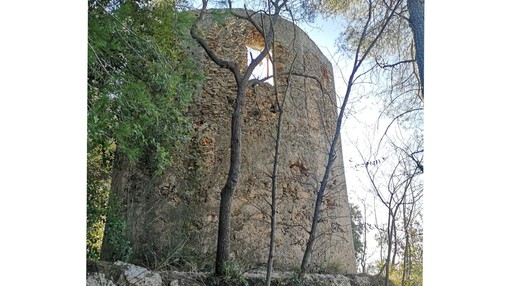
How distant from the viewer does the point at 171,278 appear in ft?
7.48

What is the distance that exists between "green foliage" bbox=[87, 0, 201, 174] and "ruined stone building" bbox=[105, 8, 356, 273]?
106 mm

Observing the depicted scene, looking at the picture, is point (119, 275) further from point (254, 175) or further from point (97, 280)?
point (254, 175)

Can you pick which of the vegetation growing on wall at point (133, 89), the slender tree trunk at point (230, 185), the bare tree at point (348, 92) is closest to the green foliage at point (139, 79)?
the vegetation growing on wall at point (133, 89)

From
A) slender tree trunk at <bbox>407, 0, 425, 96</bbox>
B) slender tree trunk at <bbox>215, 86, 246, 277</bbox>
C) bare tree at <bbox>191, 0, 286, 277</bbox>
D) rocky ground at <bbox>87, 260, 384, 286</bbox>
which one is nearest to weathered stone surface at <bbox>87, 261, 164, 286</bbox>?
rocky ground at <bbox>87, 260, 384, 286</bbox>

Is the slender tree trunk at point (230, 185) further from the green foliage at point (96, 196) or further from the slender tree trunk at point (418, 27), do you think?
the slender tree trunk at point (418, 27)

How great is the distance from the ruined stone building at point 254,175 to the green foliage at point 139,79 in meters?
0.11

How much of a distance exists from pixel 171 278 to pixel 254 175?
2.15 ft

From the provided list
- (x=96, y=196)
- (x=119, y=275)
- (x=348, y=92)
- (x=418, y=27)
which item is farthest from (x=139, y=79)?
(x=418, y=27)

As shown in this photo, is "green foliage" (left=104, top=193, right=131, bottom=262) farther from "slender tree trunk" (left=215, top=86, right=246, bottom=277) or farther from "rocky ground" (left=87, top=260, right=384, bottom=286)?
"slender tree trunk" (left=215, top=86, right=246, bottom=277)

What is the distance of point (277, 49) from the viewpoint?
8.65 feet
